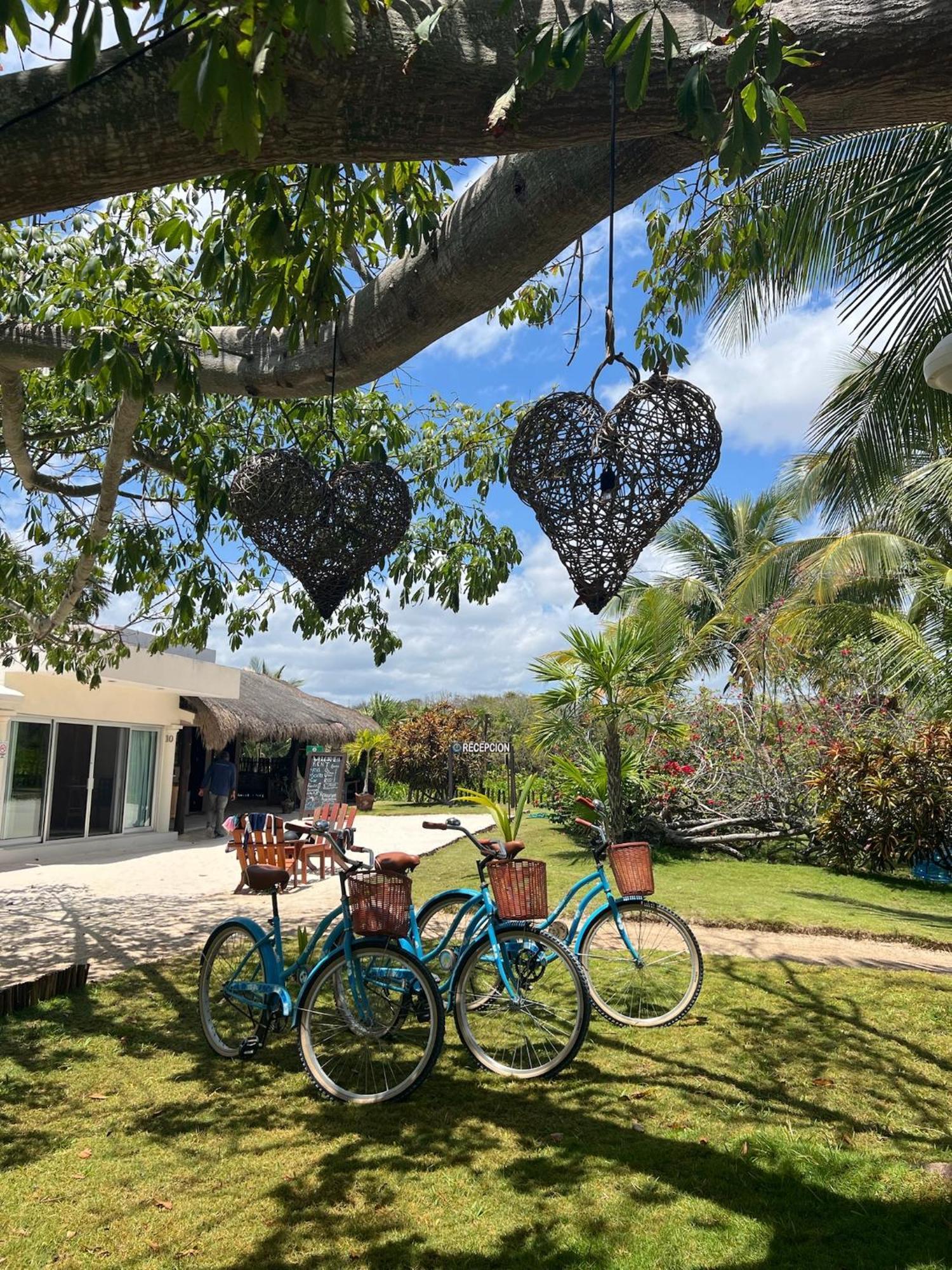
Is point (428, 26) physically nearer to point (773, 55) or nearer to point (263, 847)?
point (773, 55)

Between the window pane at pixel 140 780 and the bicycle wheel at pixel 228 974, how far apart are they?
11.9 meters

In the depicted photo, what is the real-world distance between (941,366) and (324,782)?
1223 centimetres

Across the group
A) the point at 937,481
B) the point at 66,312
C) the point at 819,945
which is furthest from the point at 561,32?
the point at 937,481

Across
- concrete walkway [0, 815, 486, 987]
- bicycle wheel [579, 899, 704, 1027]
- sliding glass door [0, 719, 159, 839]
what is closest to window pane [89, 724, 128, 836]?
sliding glass door [0, 719, 159, 839]

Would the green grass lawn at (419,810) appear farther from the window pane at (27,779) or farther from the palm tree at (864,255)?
the palm tree at (864,255)

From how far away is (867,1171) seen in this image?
11.0 feet

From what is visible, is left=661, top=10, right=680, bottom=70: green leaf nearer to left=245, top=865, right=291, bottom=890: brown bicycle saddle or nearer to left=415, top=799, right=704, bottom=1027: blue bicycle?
left=415, top=799, right=704, bottom=1027: blue bicycle

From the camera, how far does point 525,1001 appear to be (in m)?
4.24

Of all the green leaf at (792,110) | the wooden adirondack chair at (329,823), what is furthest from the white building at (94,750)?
the green leaf at (792,110)

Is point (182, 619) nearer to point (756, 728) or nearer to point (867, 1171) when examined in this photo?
point (867, 1171)

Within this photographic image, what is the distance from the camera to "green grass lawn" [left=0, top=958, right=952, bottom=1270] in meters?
2.89

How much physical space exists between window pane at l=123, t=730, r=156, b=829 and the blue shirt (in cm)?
102

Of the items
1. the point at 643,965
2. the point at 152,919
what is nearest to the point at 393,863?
the point at 643,965

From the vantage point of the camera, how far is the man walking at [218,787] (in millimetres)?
16406
